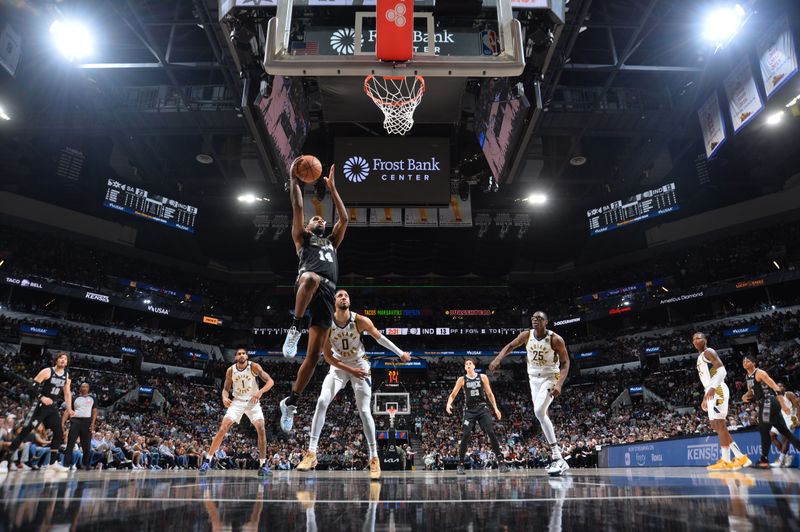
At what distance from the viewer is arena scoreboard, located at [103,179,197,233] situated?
23.3 m

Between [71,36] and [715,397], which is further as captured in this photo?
[71,36]

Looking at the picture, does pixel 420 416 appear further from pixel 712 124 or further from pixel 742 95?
pixel 742 95

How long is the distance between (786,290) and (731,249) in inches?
155

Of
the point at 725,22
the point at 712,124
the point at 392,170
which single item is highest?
the point at 725,22

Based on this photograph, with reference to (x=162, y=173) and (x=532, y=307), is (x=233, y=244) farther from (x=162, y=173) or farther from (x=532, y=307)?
(x=532, y=307)

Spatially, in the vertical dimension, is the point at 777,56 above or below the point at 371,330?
above

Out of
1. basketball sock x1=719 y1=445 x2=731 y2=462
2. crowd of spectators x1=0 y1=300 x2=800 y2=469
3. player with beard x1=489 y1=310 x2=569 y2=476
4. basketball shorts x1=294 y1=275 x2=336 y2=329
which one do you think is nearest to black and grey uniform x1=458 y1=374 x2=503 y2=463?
player with beard x1=489 y1=310 x2=569 y2=476

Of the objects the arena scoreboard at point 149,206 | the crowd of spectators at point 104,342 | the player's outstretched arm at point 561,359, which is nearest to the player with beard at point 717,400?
the player's outstretched arm at point 561,359

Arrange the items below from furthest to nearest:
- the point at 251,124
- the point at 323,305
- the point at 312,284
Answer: the point at 251,124 < the point at 323,305 < the point at 312,284

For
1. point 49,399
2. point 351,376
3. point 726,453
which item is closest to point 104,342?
point 49,399

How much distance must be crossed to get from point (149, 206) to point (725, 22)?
24134 millimetres

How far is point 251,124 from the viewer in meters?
13.0

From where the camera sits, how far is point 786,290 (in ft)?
99.5

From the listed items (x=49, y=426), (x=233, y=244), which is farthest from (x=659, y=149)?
(x=233, y=244)
